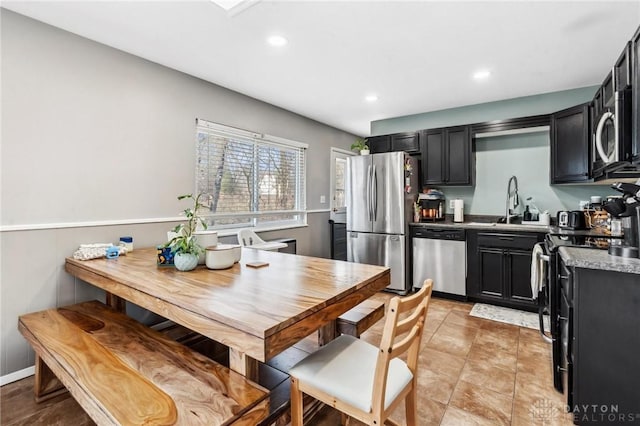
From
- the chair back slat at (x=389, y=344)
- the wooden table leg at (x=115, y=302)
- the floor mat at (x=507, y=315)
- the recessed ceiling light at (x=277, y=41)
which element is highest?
the recessed ceiling light at (x=277, y=41)

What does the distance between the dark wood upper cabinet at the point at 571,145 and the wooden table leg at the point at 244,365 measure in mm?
3595

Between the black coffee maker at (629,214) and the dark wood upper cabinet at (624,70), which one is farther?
the dark wood upper cabinet at (624,70)

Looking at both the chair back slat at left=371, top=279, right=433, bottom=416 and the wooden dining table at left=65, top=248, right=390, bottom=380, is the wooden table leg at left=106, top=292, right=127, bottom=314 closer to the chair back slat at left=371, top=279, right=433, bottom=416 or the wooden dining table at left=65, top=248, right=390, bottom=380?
the wooden dining table at left=65, top=248, right=390, bottom=380

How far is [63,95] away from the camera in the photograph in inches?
90.9

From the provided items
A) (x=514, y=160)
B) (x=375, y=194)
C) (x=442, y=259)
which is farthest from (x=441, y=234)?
(x=514, y=160)

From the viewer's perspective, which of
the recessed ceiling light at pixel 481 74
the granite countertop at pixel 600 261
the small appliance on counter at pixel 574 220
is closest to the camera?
the granite countertop at pixel 600 261

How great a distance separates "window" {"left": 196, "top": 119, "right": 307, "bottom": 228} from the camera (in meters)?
3.38

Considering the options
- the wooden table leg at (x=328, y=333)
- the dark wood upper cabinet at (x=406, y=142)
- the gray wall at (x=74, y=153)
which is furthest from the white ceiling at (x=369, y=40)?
the wooden table leg at (x=328, y=333)

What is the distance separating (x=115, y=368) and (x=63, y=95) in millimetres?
2146

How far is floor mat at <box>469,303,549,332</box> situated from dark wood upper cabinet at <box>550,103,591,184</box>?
1.53 metres

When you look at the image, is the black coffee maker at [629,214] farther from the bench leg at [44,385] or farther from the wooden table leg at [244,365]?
the bench leg at [44,385]

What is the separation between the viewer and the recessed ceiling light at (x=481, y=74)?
10.2 feet

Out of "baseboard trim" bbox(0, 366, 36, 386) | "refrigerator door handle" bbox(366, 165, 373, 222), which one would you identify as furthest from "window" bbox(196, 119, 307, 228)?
"baseboard trim" bbox(0, 366, 36, 386)

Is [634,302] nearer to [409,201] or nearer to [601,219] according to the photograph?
[601,219]
